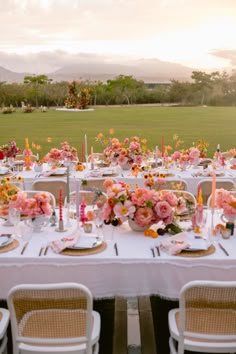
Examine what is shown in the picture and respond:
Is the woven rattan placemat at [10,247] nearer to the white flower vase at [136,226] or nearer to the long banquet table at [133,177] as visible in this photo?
the white flower vase at [136,226]

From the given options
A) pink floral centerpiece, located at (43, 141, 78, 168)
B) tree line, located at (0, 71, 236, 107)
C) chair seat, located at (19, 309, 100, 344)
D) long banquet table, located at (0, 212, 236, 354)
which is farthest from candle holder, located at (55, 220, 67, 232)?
tree line, located at (0, 71, 236, 107)

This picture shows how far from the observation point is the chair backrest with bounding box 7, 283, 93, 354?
2.94 m

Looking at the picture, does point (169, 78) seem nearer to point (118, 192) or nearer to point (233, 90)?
point (233, 90)

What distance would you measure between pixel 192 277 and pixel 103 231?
33.7 inches

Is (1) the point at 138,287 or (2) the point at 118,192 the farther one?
(2) the point at 118,192

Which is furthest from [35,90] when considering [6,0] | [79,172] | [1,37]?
[79,172]

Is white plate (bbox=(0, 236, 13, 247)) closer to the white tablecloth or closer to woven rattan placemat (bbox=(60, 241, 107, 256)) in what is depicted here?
the white tablecloth

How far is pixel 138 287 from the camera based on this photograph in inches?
147

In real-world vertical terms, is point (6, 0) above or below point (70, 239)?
above

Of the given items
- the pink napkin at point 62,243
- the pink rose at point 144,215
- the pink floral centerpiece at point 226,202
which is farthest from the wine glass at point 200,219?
the pink napkin at point 62,243

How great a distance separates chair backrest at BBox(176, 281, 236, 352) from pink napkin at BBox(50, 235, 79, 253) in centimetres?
110

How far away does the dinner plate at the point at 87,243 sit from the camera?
3.86 metres

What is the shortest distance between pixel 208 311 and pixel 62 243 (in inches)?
50.8

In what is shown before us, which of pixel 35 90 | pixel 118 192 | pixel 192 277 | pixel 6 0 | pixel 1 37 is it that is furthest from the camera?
pixel 35 90
